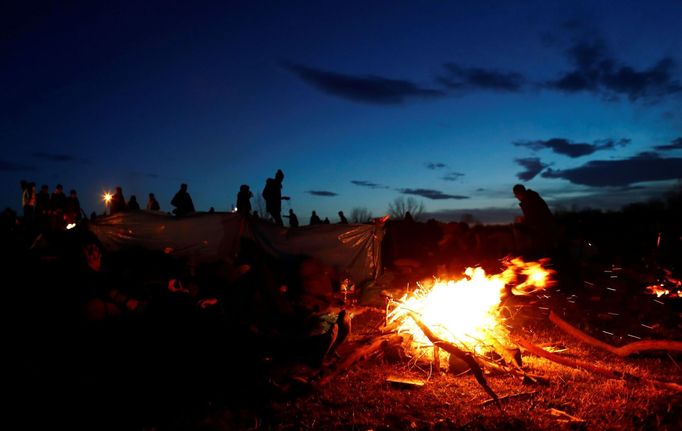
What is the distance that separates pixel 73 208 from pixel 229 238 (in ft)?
24.9

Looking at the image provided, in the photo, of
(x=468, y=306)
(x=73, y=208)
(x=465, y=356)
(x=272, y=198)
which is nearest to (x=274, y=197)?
(x=272, y=198)

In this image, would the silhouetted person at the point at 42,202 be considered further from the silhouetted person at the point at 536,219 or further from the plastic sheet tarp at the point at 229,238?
the silhouetted person at the point at 536,219

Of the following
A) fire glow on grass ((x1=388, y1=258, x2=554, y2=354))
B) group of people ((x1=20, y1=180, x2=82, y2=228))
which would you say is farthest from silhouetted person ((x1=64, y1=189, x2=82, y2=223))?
fire glow on grass ((x1=388, y1=258, x2=554, y2=354))

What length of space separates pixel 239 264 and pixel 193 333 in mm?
5658

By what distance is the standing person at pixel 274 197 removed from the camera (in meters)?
15.5

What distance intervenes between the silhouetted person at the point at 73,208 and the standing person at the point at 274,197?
6467 millimetres

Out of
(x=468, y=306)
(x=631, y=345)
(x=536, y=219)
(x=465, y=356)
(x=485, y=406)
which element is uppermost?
(x=536, y=219)

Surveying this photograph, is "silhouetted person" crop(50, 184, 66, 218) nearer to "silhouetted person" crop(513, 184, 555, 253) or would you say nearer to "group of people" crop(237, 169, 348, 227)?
"group of people" crop(237, 169, 348, 227)

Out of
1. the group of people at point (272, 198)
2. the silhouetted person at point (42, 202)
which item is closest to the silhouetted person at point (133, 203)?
the silhouetted person at point (42, 202)

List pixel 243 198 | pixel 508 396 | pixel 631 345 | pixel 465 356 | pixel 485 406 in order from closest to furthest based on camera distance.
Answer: pixel 485 406, pixel 508 396, pixel 465 356, pixel 631 345, pixel 243 198

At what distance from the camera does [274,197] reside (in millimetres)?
15641

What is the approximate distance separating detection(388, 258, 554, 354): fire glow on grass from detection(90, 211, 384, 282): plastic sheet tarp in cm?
587

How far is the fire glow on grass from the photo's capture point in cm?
641

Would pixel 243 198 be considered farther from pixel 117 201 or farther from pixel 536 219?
pixel 536 219
